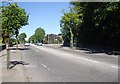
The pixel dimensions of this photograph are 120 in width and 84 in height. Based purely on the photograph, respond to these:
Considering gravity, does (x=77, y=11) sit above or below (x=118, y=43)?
above

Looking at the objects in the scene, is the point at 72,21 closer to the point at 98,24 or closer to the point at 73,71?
the point at 98,24

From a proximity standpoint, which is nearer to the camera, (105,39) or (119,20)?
(119,20)

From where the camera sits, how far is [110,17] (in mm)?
39344

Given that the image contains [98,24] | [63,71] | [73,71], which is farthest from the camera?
[98,24]

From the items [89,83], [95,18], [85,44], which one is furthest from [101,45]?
[89,83]

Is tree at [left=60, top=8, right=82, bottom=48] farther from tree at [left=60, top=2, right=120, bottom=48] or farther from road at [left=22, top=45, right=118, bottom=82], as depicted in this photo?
road at [left=22, top=45, right=118, bottom=82]

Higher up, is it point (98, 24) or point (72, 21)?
point (72, 21)

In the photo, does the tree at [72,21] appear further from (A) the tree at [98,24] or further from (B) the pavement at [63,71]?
(B) the pavement at [63,71]

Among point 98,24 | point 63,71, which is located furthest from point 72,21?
point 63,71

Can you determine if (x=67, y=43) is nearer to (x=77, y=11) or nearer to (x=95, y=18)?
(x=77, y=11)

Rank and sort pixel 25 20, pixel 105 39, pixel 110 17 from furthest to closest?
pixel 105 39
pixel 25 20
pixel 110 17

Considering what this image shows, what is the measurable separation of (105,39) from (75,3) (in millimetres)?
17646

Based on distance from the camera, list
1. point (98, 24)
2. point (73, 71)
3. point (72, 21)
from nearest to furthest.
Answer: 1. point (73, 71)
2. point (98, 24)
3. point (72, 21)

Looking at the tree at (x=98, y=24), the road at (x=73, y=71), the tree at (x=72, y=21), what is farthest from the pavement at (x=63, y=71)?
the tree at (x=72, y=21)
